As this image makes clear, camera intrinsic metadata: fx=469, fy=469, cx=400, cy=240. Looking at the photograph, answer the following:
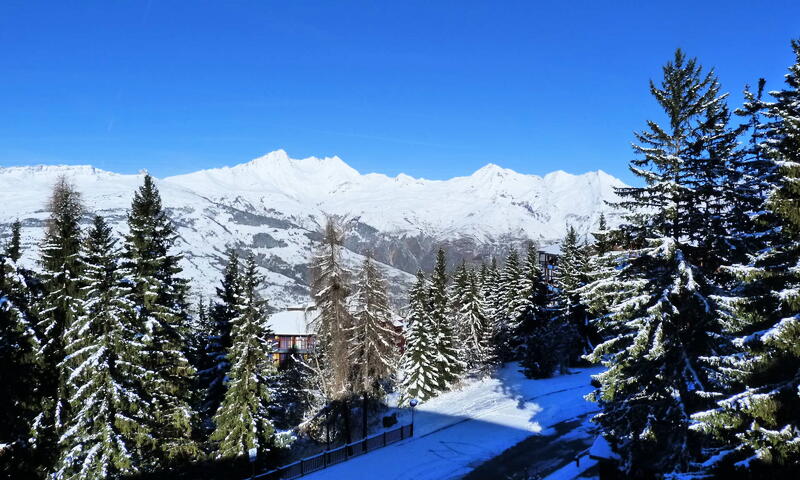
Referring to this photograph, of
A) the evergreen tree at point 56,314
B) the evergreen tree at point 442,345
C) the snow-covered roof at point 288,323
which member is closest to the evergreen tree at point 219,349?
the evergreen tree at point 56,314

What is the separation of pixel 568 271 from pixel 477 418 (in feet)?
62.4

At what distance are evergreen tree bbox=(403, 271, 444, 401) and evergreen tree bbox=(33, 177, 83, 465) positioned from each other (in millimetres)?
23415

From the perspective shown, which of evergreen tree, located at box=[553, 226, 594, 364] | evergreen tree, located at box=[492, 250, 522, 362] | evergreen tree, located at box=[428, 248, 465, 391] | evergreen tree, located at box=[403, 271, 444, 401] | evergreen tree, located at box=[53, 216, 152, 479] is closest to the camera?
evergreen tree, located at box=[53, 216, 152, 479]

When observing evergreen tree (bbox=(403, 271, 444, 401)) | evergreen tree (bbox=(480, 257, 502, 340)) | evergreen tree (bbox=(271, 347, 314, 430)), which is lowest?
evergreen tree (bbox=(271, 347, 314, 430))

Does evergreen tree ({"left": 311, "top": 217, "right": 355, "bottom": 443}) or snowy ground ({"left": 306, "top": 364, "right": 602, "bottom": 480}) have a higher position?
evergreen tree ({"left": 311, "top": 217, "right": 355, "bottom": 443})

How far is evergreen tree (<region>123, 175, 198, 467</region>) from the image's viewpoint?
22.6 meters

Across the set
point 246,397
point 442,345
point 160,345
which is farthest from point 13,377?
point 442,345

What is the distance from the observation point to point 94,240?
21812 millimetres

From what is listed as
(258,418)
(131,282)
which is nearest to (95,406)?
(131,282)

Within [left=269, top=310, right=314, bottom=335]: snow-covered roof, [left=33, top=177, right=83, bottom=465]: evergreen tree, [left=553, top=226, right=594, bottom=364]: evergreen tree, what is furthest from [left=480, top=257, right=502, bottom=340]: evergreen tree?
[left=33, top=177, right=83, bottom=465]: evergreen tree

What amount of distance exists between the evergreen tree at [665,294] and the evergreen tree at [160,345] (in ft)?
63.8

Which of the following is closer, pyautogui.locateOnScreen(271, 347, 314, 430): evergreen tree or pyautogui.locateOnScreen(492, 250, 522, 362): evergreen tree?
pyautogui.locateOnScreen(271, 347, 314, 430): evergreen tree

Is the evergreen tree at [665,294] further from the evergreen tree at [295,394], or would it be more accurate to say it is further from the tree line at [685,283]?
the evergreen tree at [295,394]

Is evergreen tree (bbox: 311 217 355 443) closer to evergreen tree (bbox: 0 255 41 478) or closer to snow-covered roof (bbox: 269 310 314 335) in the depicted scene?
evergreen tree (bbox: 0 255 41 478)
